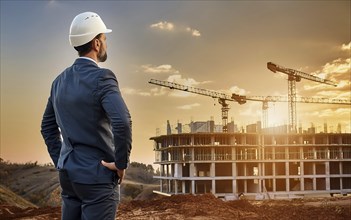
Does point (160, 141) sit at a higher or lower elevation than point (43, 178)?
higher

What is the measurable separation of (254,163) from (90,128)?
64.2 m

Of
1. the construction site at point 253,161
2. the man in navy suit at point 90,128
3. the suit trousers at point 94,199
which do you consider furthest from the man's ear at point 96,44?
the construction site at point 253,161

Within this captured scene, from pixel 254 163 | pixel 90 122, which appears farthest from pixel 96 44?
pixel 254 163

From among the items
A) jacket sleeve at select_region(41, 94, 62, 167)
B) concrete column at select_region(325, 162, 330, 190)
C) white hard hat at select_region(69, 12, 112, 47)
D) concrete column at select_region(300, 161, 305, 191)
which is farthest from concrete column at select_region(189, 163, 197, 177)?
white hard hat at select_region(69, 12, 112, 47)

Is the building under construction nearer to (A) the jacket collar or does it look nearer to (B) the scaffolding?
(B) the scaffolding

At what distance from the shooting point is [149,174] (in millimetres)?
111062

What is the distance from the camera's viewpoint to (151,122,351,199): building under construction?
62.2 meters

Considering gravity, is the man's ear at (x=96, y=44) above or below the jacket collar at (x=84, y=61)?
above

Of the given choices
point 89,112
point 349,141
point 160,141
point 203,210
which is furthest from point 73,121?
point 349,141

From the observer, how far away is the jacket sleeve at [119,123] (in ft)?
9.70

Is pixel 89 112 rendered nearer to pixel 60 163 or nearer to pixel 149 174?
pixel 60 163

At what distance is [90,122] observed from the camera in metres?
3.12

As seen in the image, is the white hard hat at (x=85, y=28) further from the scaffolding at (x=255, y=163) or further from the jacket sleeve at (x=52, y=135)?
the scaffolding at (x=255, y=163)

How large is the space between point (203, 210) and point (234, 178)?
47835 mm
